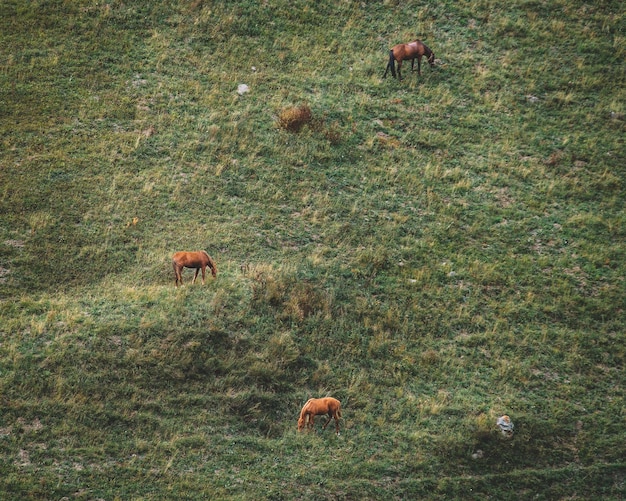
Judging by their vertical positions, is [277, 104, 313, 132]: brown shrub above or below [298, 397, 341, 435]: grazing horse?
above

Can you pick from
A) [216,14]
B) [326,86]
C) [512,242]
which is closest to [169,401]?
[512,242]

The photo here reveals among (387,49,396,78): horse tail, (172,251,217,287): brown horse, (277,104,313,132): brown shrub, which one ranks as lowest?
(172,251,217,287): brown horse

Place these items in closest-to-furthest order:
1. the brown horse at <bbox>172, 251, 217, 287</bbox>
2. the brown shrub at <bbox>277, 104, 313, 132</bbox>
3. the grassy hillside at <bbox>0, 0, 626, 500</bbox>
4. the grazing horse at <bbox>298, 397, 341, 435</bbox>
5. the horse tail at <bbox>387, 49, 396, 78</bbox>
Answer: the grassy hillside at <bbox>0, 0, 626, 500</bbox>, the grazing horse at <bbox>298, 397, 341, 435</bbox>, the brown horse at <bbox>172, 251, 217, 287</bbox>, the brown shrub at <bbox>277, 104, 313, 132</bbox>, the horse tail at <bbox>387, 49, 396, 78</bbox>

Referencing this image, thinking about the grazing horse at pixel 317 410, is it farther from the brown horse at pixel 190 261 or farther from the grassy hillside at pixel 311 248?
the brown horse at pixel 190 261

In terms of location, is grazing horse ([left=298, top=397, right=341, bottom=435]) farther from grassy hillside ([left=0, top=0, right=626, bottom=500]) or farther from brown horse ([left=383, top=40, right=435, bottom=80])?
brown horse ([left=383, top=40, right=435, bottom=80])

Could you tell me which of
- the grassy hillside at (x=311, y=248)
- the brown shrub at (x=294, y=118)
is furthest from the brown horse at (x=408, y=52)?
the brown shrub at (x=294, y=118)

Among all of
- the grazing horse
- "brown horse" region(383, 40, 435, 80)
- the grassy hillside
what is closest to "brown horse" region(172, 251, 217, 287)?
the grassy hillside

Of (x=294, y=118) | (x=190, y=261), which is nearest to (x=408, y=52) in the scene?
(x=294, y=118)
